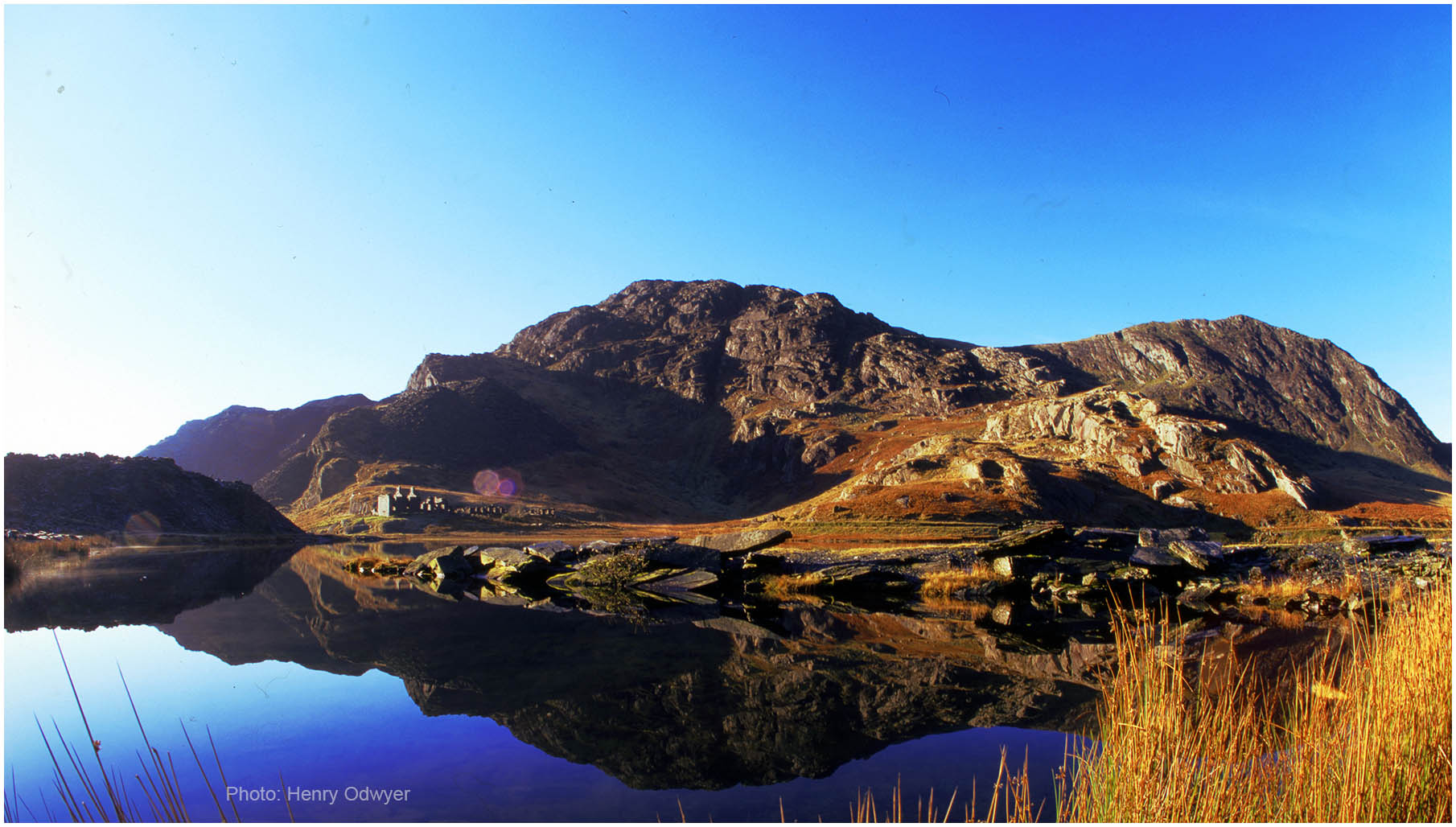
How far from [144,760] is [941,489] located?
53656 mm

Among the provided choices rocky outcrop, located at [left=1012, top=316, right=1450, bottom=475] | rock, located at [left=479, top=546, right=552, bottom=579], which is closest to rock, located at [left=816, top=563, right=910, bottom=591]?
rock, located at [left=479, top=546, right=552, bottom=579]

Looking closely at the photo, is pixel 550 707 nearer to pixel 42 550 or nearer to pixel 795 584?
pixel 795 584

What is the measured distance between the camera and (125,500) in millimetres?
54188

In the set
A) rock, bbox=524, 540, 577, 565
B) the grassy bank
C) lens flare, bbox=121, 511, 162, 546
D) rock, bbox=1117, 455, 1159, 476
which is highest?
rock, bbox=1117, 455, 1159, 476

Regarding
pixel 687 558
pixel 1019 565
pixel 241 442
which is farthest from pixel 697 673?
pixel 241 442

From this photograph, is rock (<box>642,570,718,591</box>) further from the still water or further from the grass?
the grass

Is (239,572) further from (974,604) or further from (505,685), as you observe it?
(974,604)

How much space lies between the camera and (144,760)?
800 cm

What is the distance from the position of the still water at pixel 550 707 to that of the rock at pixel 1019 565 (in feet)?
22.3

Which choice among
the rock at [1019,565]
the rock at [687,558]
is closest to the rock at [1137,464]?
the rock at [1019,565]

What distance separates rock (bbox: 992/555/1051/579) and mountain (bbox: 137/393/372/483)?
184535mm

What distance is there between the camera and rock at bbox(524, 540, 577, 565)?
28.4 metres

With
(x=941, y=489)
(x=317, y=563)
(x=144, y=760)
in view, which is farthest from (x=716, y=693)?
(x=941, y=489)

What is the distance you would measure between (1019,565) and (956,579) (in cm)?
260
